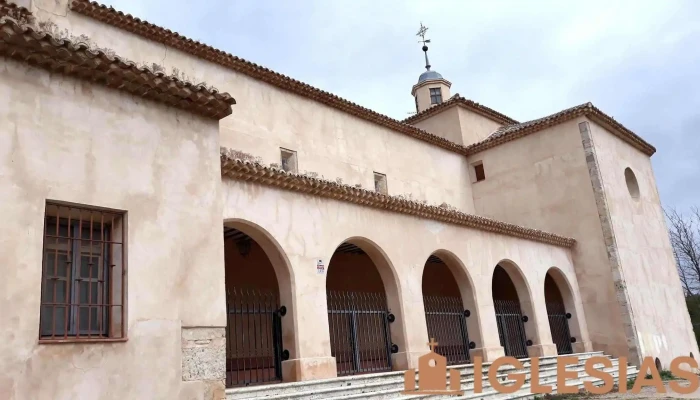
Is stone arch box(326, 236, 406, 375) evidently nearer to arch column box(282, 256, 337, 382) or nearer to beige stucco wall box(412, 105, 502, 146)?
arch column box(282, 256, 337, 382)

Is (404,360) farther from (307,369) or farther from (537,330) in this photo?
(537,330)

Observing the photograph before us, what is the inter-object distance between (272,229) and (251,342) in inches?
120

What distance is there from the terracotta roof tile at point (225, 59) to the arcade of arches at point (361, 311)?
3.70m

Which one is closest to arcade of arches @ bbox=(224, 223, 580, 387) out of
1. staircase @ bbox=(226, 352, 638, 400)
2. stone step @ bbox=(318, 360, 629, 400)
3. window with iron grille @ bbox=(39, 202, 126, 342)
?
staircase @ bbox=(226, 352, 638, 400)

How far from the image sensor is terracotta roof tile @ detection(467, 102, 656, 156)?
1541cm

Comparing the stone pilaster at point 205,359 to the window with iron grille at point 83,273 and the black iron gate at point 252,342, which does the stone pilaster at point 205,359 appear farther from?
the black iron gate at point 252,342

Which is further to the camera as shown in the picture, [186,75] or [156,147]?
[186,75]

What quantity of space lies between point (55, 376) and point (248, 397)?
2.62 meters

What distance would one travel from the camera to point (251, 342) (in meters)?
10.4

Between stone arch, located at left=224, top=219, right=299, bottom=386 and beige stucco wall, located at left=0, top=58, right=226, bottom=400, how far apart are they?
1936 millimetres

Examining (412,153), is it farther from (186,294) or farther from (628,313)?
(186,294)

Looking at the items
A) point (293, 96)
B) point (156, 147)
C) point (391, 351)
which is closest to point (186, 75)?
point (293, 96)

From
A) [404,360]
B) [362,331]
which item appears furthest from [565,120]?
[404,360]

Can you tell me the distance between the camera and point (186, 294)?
18.4 feet
